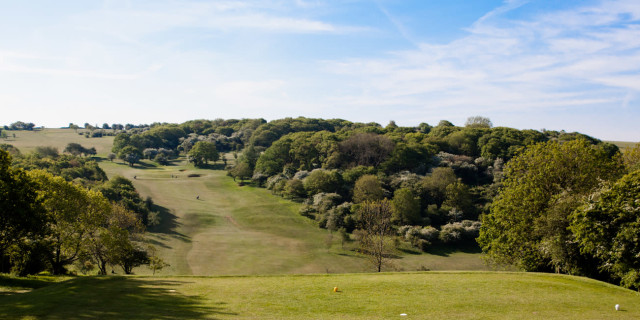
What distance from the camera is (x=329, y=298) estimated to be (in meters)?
19.9

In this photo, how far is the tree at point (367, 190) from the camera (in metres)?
80.4

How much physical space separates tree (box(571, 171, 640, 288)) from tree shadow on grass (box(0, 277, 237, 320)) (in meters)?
24.4

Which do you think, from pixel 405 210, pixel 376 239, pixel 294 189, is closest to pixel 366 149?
pixel 294 189

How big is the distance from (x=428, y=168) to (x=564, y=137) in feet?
195

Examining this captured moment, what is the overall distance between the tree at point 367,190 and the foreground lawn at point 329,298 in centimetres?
5446

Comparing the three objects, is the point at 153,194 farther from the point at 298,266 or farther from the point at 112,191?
the point at 298,266

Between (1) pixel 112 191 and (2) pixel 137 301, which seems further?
(1) pixel 112 191

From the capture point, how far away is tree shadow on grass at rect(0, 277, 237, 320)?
15.8m

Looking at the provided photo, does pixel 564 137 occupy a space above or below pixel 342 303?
above

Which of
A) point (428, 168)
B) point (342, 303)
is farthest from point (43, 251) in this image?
point (428, 168)

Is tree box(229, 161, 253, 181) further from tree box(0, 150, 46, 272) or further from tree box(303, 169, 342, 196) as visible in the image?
tree box(0, 150, 46, 272)

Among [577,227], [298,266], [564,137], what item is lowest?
[298,266]

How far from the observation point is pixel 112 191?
72.3 m

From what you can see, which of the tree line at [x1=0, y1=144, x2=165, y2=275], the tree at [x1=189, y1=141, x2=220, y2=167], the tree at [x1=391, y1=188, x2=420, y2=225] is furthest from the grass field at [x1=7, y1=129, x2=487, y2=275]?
the tree at [x1=189, y1=141, x2=220, y2=167]
